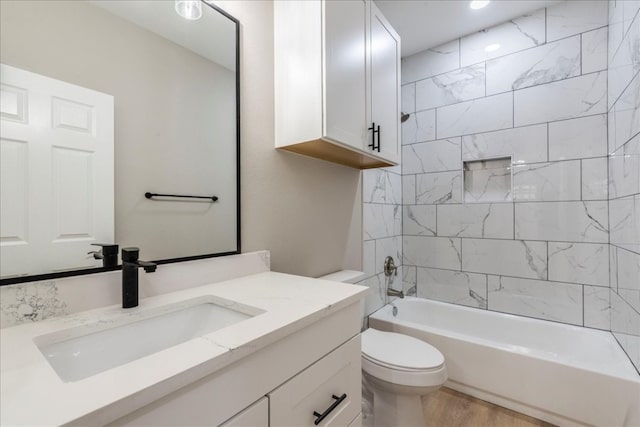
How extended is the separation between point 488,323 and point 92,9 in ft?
9.29

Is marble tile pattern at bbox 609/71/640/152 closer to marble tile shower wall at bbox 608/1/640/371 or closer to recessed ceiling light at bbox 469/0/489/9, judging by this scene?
marble tile shower wall at bbox 608/1/640/371

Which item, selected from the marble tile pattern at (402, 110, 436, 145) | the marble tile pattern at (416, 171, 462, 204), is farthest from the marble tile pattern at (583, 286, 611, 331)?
the marble tile pattern at (402, 110, 436, 145)

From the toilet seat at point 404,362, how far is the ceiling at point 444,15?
7.38ft

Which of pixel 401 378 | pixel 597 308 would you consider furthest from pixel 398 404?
pixel 597 308

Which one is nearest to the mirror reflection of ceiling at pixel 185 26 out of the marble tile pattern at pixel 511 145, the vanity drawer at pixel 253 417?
the vanity drawer at pixel 253 417

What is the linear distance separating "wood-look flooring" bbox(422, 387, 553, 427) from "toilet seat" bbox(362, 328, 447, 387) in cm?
47

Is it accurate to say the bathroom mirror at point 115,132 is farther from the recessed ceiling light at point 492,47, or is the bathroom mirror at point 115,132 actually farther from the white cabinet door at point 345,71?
the recessed ceiling light at point 492,47

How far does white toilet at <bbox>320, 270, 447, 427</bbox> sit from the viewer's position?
137 centimetres

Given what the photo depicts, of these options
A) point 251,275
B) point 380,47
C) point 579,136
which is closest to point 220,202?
point 251,275

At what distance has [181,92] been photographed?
3.37 ft

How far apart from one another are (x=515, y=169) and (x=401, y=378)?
5.83 feet

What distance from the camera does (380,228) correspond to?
7.66 feet

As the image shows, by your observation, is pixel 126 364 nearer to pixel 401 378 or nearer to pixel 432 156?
pixel 401 378

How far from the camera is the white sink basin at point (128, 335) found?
0.62 m
